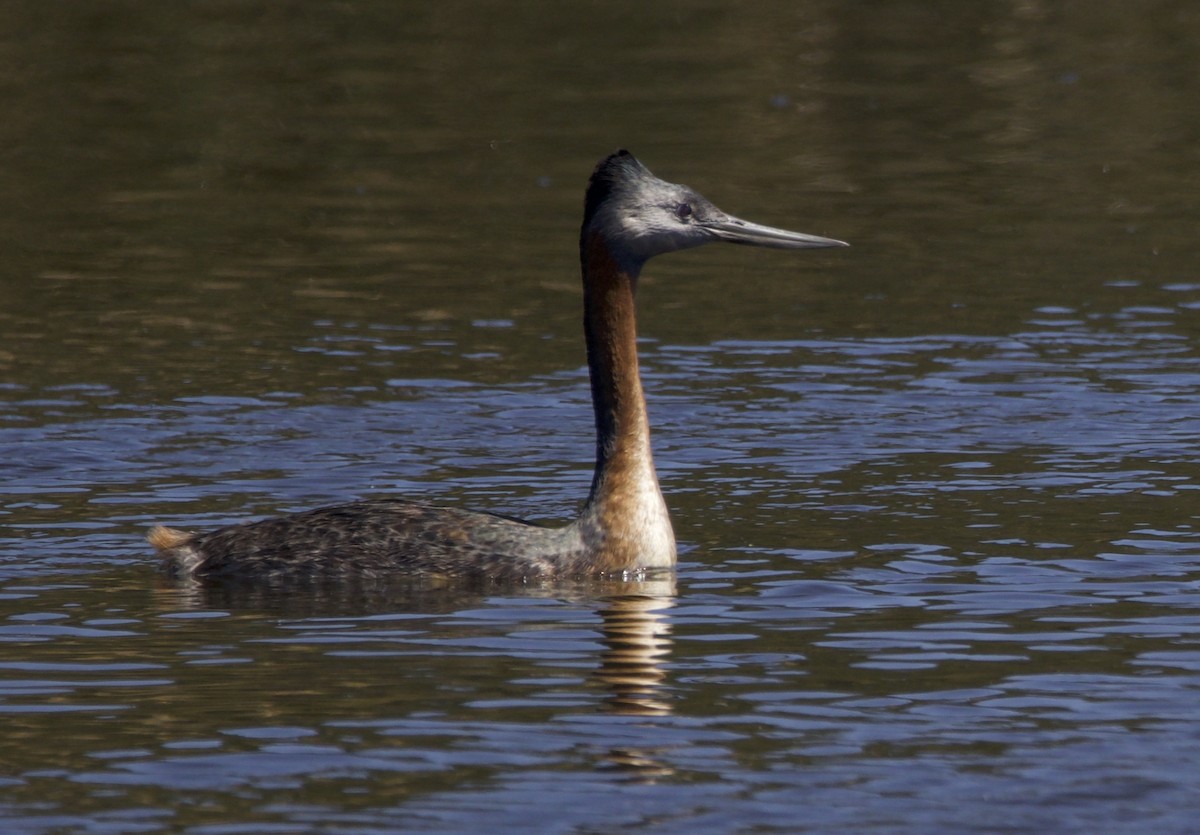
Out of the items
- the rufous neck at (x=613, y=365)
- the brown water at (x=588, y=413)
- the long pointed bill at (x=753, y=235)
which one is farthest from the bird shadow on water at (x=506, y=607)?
the long pointed bill at (x=753, y=235)

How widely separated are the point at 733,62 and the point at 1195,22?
6.65 meters

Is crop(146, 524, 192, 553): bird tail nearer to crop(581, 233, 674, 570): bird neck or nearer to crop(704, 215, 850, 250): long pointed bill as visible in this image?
crop(581, 233, 674, 570): bird neck

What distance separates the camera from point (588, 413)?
15258mm

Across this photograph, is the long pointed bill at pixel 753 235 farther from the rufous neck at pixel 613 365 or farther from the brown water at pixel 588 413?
the brown water at pixel 588 413

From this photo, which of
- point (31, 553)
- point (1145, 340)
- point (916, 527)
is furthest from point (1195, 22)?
point (31, 553)

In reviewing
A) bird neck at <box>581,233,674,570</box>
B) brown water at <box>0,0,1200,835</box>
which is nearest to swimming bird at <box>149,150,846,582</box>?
bird neck at <box>581,233,674,570</box>

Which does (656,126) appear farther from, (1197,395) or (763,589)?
(763,589)

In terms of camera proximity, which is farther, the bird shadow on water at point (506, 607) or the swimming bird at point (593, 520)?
the swimming bird at point (593, 520)

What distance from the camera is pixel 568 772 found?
812 cm

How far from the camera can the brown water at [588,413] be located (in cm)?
830

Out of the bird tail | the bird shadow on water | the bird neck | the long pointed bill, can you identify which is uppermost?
Answer: the long pointed bill

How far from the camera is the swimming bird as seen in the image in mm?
11375

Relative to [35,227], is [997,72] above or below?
above

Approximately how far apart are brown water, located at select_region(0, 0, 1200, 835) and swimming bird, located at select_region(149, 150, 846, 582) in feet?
0.79
